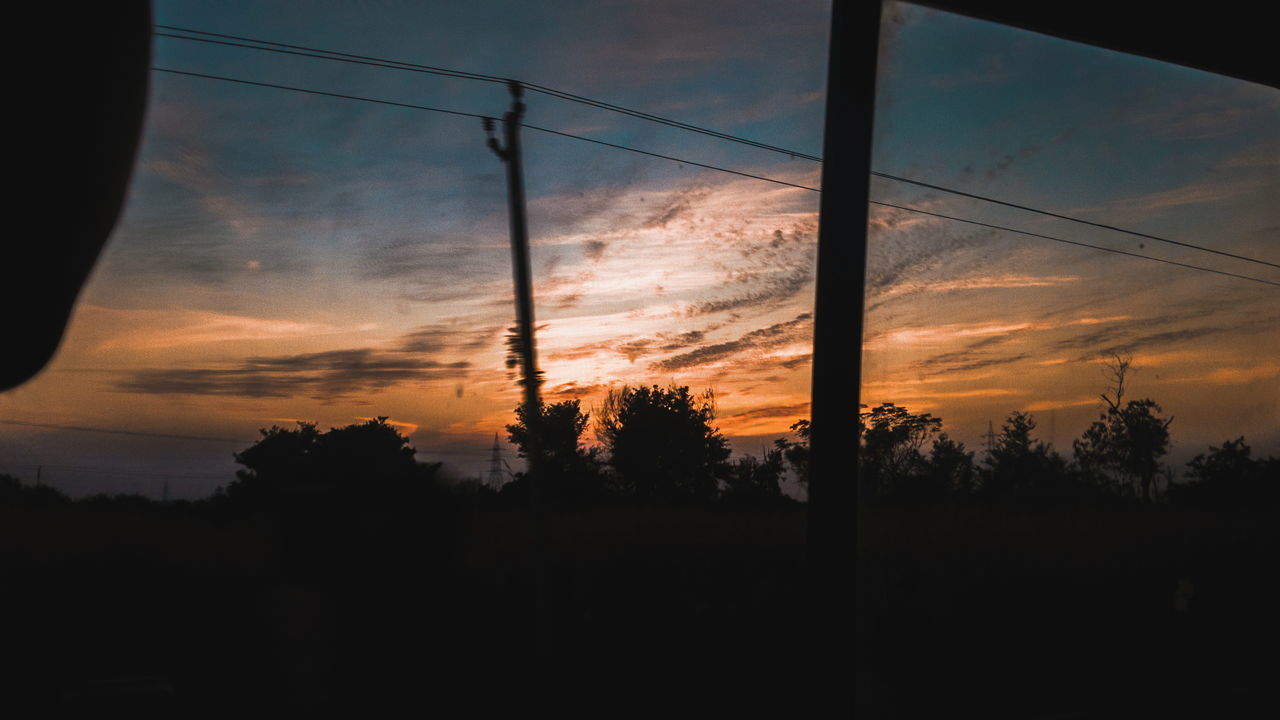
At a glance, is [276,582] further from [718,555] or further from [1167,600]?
[1167,600]

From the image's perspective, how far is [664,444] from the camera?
412cm

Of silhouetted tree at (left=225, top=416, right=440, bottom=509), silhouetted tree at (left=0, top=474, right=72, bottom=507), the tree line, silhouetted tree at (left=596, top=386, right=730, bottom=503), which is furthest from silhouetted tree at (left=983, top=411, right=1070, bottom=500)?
silhouetted tree at (left=0, top=474, right=72, bottom=507)

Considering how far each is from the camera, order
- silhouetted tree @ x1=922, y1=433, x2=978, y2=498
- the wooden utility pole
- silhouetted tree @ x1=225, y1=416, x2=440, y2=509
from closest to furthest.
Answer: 1. the wooden utility pole
2. silhouetted tree @ x1=225, y1=416, x2=440, y2=509
3. silhouetted tree @ x1=922, y1=433, x2=978, y2=498

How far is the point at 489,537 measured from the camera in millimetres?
3186

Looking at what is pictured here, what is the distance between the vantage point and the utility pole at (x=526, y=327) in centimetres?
306

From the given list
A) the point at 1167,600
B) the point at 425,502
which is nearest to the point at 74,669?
the point at 425,502

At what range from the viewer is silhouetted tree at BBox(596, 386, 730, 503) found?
375 centimetres

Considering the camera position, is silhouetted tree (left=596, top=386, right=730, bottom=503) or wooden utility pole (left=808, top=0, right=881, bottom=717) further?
silhouetted tree (left=596, top=386, right=730, bottom=503)

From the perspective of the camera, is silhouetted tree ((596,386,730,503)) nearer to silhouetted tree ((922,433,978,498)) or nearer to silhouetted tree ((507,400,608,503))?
silhouetted tree ((507,400,608,503))

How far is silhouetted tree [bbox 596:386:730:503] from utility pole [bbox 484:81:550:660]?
67 cm

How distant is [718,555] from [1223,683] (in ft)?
8.48

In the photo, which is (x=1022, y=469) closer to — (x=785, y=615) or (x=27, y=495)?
(x=785, y=615)

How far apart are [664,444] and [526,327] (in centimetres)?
132

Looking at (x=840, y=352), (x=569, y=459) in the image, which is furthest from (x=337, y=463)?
(x=840, y=352)
